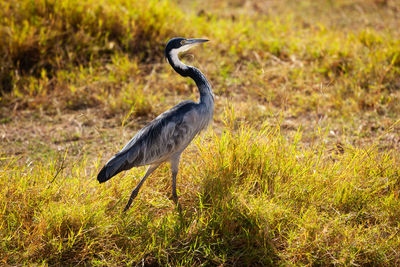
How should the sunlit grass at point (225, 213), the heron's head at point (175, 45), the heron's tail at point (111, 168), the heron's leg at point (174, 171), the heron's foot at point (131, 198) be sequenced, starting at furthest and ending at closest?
1. the heron's head at point (175, 45)
2. the heron's leg at point (174, 171)
3. the heron's foot at point (131, 198)
4. the heron's tail at point (111, 168)
5. the sunlit grass at point (225, 213)

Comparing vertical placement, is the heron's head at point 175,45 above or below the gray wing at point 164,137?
above

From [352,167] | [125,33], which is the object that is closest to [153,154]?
[352,167]

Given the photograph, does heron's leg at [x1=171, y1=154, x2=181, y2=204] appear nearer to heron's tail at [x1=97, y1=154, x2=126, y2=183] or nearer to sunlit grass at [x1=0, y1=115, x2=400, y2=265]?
sunlit grass at [x1=0, y1=115, x2=400, y2=265]

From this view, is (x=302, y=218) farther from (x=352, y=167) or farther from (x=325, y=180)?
(x=352, y=167)

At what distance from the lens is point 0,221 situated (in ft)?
11.1

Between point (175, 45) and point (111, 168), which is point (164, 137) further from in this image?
point (175, 45)

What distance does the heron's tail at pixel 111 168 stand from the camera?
11.6ft

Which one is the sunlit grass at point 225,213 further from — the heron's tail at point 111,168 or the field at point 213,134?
the heron's tail at point 111,168

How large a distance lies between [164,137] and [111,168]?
516mm

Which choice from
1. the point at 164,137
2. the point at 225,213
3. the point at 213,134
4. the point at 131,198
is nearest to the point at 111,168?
the point at 131,198

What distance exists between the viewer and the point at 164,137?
374cm

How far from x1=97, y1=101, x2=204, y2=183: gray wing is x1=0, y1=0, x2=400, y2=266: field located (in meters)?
0.34

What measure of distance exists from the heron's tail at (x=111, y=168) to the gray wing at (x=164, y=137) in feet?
0.08

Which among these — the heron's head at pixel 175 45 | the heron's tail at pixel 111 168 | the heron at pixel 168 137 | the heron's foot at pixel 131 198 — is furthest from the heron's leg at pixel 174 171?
the heron's head at pixel 175 45
